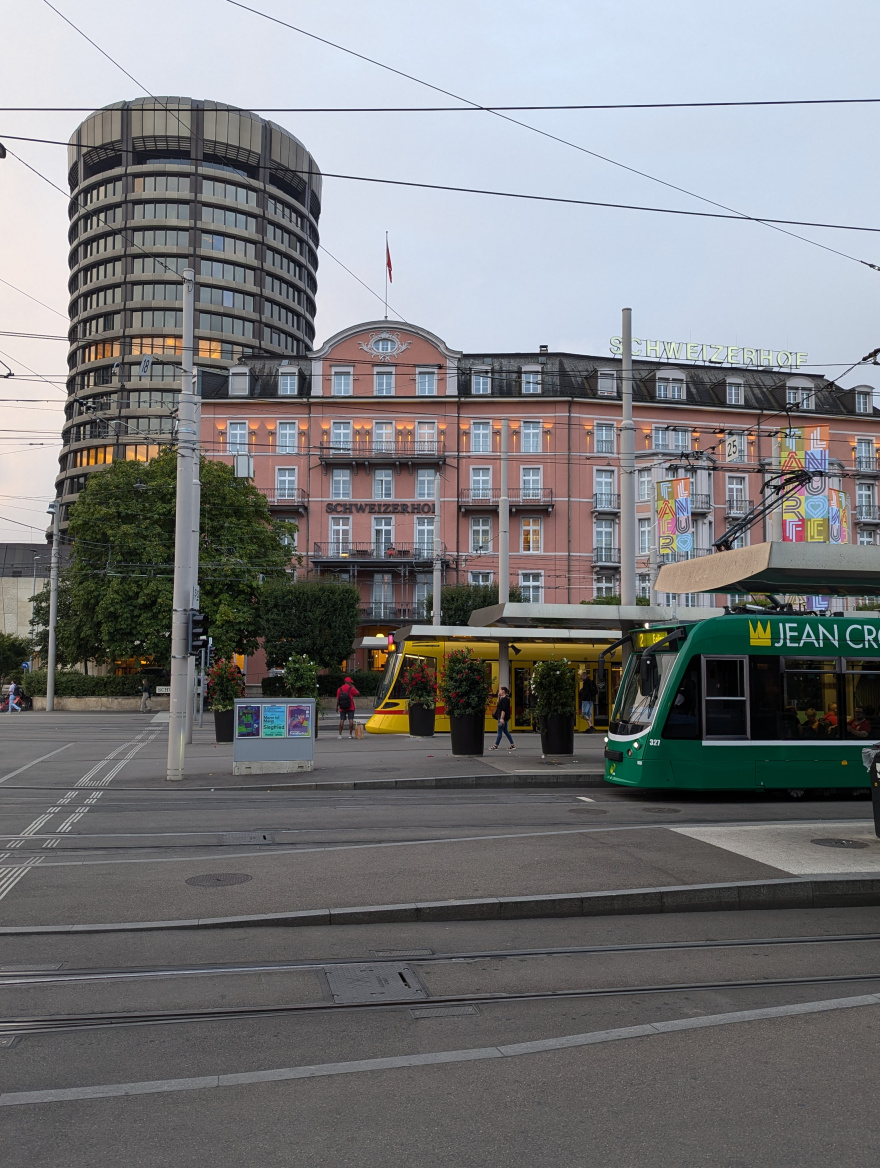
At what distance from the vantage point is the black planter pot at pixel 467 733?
22312mm

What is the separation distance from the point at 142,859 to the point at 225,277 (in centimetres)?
8104

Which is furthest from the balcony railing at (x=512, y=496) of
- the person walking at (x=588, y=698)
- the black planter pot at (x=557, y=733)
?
the black planter pot at (x=557, y=733)

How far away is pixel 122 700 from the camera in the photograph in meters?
52.6

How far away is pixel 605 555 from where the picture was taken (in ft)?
189

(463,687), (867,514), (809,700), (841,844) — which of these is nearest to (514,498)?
(867,514)

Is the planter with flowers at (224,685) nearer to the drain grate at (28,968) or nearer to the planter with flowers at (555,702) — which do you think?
the planter with flowers at (555,702)

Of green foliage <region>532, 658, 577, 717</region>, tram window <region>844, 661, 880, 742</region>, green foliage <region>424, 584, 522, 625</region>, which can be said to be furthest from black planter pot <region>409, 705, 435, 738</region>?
green foliage <region>424, 584, 522, 625</region>

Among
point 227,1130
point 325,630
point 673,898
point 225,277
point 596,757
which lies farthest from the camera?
point 225,277

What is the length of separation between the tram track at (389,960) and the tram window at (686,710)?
840 centimetres

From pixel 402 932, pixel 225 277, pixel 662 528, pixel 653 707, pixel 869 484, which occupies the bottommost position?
pixel 402 932

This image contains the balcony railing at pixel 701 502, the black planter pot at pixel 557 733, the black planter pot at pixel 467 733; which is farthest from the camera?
the balcony railing at pixel 701 502

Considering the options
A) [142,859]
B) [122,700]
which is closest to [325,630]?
[122,700]

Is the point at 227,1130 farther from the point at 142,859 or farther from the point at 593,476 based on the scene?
the point at 593,476

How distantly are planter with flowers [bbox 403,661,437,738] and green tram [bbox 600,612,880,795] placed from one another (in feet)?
32.9
